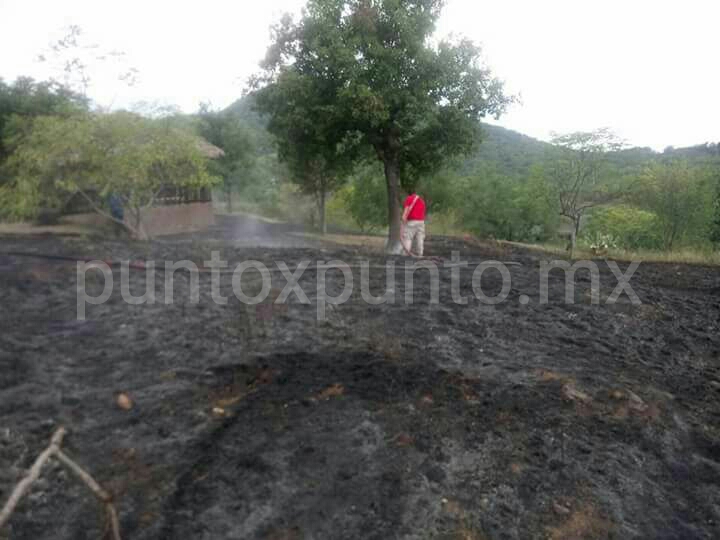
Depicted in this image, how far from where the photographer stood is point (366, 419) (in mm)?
4113

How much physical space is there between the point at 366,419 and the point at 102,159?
10.0 metres

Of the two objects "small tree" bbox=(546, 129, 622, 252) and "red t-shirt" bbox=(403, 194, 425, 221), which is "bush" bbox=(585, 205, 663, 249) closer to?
"small tree" bbox=(546, 129, 622, 252)

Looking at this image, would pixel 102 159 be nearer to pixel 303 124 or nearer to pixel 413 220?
pixel 303 124

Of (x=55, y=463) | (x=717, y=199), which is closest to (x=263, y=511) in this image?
(x=55, y=463)

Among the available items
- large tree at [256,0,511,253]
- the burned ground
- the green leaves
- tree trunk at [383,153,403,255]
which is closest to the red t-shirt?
large tree at [256,0,511,253]

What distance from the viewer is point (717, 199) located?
17484 mm

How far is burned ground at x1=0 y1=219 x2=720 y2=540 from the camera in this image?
3.09m

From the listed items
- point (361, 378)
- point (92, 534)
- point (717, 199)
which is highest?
point (717, 199)

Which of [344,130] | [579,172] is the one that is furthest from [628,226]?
[344,130]

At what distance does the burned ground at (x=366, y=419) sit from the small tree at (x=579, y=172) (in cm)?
747

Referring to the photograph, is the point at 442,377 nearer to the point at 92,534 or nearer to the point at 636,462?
the point at 636,462

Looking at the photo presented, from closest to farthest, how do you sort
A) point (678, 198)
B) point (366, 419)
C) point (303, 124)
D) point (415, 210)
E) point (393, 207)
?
1. point (366, 419)
2. point (415, 210)
3. point (303, 124)
4. point (393, 207)
5. point (678, 198)

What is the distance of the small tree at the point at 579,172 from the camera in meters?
13.9

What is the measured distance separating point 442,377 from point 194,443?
218 centimetres
